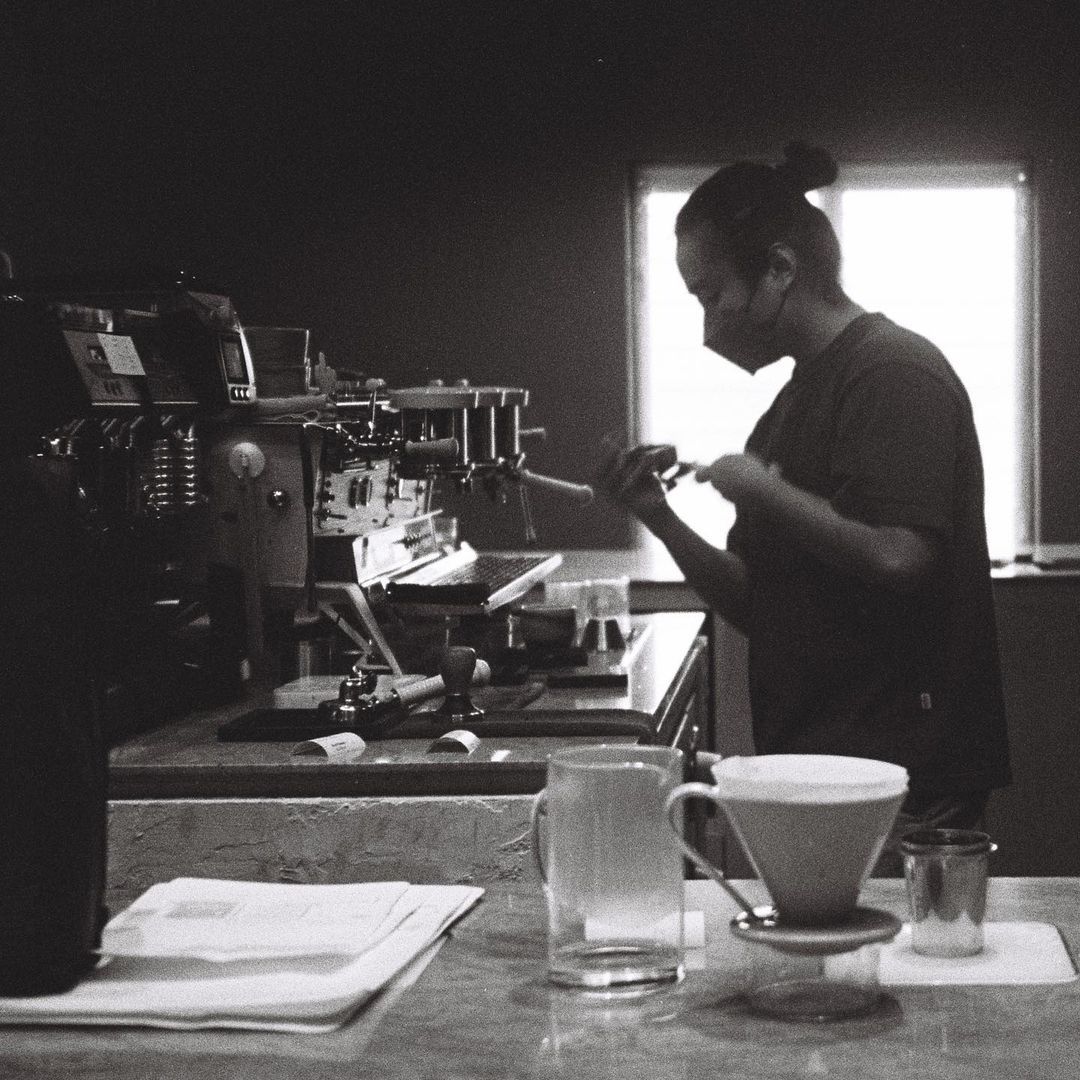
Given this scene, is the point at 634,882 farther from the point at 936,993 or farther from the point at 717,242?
the point at 717,242

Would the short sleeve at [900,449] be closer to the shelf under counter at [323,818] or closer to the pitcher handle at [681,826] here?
the shelf under counter at [323,818]

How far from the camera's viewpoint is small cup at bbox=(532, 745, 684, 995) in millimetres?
1113

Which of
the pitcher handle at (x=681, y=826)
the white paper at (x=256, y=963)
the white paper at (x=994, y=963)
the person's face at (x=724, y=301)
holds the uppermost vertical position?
the person's face at (x=724, y=301)

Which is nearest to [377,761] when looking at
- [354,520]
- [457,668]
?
[457,668]

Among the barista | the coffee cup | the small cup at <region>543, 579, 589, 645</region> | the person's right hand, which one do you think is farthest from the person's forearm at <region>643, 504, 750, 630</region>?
the coffee cup

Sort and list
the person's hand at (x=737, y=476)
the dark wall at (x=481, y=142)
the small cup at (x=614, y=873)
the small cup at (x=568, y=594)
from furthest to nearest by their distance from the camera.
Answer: the dark wall at (x=481, y=142), the small cup at (x=568, y=594), the person's hand at (x=737, y=476), the small cup at (x=614, y=873)

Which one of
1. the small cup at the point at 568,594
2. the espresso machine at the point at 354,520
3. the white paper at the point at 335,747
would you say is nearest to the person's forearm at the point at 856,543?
the white paper at the point at 335,747

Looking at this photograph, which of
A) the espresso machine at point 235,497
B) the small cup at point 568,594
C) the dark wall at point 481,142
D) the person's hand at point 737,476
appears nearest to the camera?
the person's hand at point 737,476

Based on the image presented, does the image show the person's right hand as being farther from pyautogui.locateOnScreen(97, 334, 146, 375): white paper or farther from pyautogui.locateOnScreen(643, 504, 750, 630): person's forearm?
pyautogui.locateOnScreen(97, 334, 146, 375): white paper

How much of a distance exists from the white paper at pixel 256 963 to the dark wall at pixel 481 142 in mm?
4187

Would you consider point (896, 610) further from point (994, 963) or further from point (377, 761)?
point (994, 963)

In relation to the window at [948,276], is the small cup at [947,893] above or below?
below

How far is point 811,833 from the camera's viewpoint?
1.02 m

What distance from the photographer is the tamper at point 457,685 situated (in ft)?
8.13
